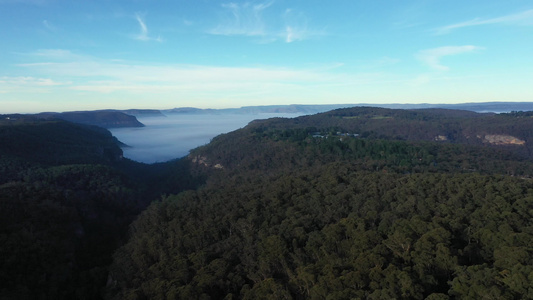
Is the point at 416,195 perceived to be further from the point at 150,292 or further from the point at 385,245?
the point at 150,292

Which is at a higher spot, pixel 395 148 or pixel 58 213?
pixel 395 148

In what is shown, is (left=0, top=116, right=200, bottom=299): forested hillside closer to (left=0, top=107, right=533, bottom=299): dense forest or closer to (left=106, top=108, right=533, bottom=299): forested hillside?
(left=0, top=107, right=533, bottom=299): dense forest

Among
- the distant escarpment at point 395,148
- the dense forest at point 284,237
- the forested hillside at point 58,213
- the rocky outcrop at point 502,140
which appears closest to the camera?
the dense forest at point 284,237

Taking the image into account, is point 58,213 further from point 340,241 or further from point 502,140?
point 502,140

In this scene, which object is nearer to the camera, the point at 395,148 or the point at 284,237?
the point at 284,237

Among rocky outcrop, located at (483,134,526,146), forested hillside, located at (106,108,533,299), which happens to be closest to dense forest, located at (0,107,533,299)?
forested hillside, located at (106,108,533,299)

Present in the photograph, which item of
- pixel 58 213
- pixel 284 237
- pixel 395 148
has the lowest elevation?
pixel 58 213

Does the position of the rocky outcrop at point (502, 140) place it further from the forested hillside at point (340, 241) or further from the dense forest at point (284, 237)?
the forested hillside at point (340, 241)

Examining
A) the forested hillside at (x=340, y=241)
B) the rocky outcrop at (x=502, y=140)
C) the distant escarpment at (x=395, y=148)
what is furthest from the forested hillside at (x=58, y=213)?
the rocky outcrop at (x=502, y=140)

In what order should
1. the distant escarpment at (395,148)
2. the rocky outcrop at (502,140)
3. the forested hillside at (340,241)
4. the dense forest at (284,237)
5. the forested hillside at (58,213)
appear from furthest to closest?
the rocky outcrop at (502,140) < the distant escarpment at (395,148) < the forested hillside at (58,213) < the dense forest at (284,237) < the forested hillside at (340,241)

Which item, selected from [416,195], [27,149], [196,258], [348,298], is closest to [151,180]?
[27,149]

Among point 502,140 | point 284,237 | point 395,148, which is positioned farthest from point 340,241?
point 502,140
